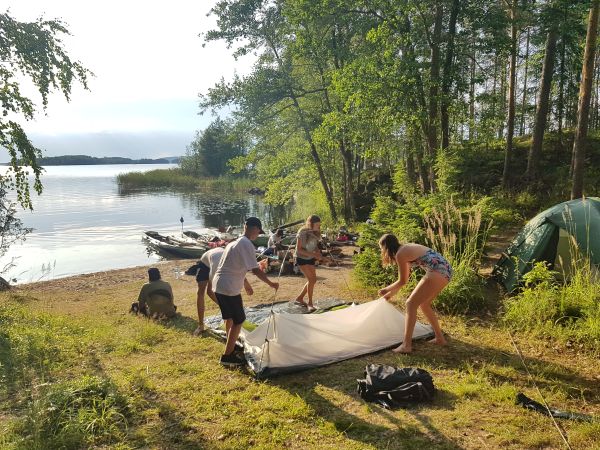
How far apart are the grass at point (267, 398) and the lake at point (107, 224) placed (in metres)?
9.51

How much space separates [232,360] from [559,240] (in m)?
5.39

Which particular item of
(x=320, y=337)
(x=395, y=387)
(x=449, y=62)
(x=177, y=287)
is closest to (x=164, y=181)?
(x=177, y=287)

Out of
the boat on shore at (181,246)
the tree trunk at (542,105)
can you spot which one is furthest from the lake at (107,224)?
the tree trunk at (542,105)

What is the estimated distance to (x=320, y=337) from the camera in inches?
204

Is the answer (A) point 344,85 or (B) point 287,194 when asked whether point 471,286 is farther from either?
(B) point 287,194

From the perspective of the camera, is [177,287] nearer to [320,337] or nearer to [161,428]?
[320,337]

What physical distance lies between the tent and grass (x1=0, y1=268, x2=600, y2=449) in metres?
0.14

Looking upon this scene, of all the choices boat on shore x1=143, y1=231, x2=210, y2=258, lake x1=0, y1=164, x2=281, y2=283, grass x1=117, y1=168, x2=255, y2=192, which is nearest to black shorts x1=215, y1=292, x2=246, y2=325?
lake x1=0, y1=164, x2=281, y2=283

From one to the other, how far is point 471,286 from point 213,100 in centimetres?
1651

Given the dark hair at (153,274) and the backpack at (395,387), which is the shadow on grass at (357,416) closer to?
the backpack at (395,387)

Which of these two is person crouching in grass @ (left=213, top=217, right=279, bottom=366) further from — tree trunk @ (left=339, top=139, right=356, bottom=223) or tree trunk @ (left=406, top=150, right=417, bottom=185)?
tree trunk @ (left=339, top=139, right=356, bottom=223)

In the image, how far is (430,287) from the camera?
4.99 m

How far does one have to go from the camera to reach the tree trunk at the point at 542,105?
13.5 meters

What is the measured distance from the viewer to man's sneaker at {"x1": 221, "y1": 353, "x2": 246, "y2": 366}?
507 centimetres
